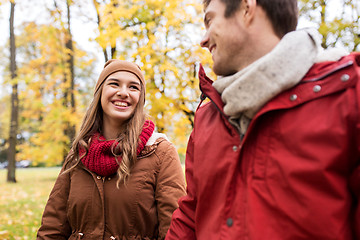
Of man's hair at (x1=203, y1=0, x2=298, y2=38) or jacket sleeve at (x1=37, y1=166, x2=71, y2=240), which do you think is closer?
man's hair at (x1=203, y1=0, x2=298, y2=38)

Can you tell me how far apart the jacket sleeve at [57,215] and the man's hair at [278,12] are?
1735 mm

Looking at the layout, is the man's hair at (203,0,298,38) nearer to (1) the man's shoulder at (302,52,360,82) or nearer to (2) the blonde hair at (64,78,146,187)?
(1) the man's shoulder at (302,52,360,82)

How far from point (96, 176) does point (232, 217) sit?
1.28m

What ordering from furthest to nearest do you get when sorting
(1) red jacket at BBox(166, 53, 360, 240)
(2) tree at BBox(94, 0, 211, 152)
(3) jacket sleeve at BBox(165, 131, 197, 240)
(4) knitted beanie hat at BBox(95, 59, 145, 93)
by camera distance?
(2) tree at BBox(94, 0, 211, 152) → (4) knitted beanie hat at BBox(95, 59, 145, 93) → (3) jacket sleeve at BBox(165, 131, 197, 240) → (1) red jacket at BBox(166, 53, 360, 240)

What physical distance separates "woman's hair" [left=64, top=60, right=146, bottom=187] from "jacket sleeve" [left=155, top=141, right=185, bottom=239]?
214 millimetres

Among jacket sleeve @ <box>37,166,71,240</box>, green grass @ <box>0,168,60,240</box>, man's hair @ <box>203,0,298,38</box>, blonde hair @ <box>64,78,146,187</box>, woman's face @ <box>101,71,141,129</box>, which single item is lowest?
green grass @ <box>0,168,60,240</box>

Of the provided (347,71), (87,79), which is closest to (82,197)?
(347,71)

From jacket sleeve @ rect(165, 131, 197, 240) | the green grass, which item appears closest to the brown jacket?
jacket sleeve @ rect(165, 131, 197, 240)

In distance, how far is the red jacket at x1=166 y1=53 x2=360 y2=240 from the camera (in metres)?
0.98

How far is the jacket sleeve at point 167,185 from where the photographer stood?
2.05 meters

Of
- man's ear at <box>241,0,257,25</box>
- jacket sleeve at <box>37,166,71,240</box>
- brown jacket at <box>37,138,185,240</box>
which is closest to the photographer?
man's ear at <box>241,0,257,25</box>

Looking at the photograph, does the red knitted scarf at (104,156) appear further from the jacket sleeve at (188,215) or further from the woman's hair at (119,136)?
the jacket sleeve at (188,215)

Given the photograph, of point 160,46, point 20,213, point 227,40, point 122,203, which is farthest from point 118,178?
point 20,213

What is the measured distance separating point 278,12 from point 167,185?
1.36 m
